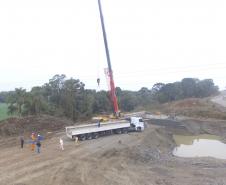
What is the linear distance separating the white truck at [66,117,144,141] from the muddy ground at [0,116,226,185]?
107cm

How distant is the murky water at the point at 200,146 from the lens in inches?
1455

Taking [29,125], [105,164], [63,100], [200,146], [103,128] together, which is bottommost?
[200,146]

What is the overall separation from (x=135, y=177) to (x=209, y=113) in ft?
119

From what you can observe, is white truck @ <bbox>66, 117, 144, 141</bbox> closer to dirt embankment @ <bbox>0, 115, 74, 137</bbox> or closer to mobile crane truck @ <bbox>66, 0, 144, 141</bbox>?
mobile crane truck @ <bbox>66, 0, 144, 141</bbox>

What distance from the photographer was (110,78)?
41531 mm

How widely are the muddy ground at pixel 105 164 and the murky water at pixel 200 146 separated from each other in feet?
7.83

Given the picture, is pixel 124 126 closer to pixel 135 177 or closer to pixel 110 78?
pixel 110 78

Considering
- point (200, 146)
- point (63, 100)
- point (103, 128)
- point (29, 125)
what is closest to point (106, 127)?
point (103, 128)

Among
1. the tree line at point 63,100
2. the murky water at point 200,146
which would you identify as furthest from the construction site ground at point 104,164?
the tree line at point 63,100

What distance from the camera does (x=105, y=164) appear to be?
26094 mm

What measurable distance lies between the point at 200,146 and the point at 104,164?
19930 mm

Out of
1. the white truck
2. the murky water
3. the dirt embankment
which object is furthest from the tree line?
the murky water

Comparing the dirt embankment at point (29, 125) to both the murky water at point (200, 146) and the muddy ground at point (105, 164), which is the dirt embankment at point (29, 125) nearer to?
the muddy ground at point (105, 164)

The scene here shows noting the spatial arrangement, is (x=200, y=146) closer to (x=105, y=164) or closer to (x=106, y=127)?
(x=106, y=127)
